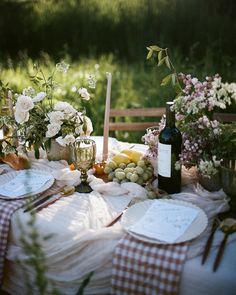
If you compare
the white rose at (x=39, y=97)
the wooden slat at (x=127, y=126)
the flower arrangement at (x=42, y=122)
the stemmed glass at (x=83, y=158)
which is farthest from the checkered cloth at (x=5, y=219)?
the wooden slat at (x=127, y=126)

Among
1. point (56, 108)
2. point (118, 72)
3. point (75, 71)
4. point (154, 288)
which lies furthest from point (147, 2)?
point (154, 288)

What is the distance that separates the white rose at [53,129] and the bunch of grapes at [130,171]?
0.75 ft

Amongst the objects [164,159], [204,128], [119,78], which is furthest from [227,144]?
[119,78]

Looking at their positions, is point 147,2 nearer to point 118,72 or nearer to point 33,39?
point 118,72

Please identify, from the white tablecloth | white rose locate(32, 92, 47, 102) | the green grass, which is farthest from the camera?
the green grass

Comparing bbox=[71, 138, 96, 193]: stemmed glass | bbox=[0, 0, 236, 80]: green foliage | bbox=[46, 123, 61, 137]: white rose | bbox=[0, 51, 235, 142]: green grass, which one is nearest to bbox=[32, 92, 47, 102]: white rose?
bbox=[46, 123, 61, 137]: white rose

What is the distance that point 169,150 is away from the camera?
123cm

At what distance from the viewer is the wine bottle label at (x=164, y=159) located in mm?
1234

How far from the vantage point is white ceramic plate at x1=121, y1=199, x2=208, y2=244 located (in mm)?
1006

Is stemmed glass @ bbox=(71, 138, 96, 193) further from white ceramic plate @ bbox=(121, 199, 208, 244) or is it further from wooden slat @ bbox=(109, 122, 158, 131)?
wooden slat @ bbox=(109, 122, 158, 131)

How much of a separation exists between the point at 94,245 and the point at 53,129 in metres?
0.55

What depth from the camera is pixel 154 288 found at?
980 millimetres

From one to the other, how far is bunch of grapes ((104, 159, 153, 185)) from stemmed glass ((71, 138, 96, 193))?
94 millimetres

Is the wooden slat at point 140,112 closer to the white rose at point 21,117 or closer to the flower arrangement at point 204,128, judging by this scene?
the white rose at point 21,117
